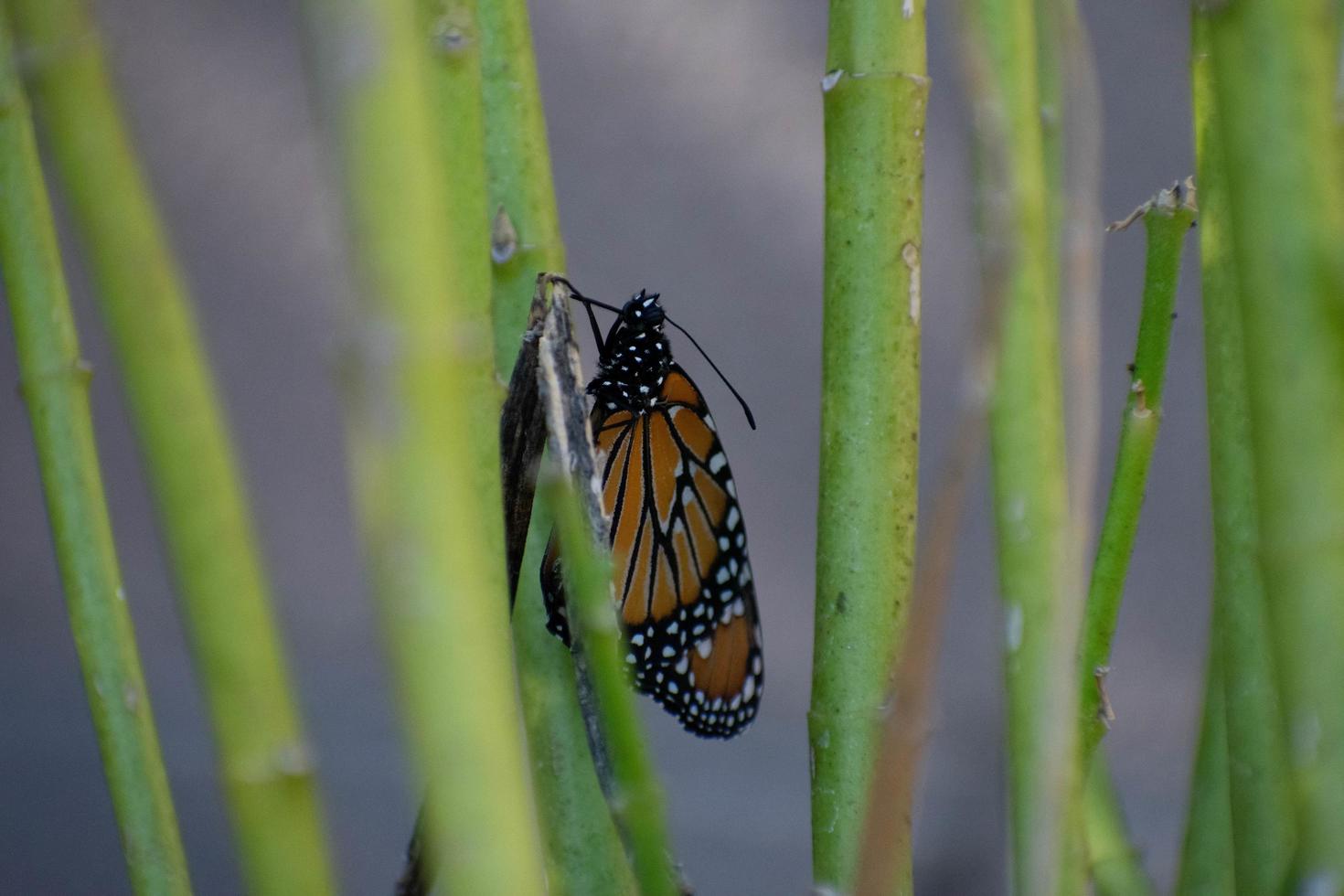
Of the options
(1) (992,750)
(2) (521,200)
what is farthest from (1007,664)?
(2) (521,200)

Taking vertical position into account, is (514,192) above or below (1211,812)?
above

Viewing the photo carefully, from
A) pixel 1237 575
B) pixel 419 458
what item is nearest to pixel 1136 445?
pixel 1237 575

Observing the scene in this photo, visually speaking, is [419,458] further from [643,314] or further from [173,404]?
[643,314]

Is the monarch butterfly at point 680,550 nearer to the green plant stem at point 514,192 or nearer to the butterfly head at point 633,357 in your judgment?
the butterfly head at point 633,357

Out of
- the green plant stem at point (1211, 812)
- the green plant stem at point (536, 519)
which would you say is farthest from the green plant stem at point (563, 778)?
the green plant stem at point (1211, 812)

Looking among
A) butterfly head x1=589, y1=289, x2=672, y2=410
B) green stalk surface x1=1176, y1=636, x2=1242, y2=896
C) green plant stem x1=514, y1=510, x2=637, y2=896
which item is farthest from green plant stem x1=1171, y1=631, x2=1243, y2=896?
butterfly head x1=589, y1=289, x2=672, y2=410
